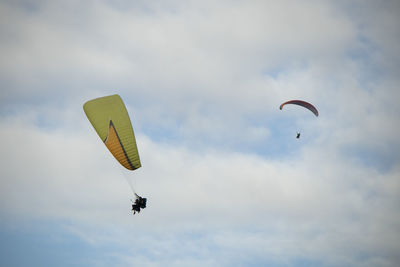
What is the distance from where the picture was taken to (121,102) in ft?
170

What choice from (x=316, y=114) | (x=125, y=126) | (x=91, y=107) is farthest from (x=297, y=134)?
(x=91, y=107)

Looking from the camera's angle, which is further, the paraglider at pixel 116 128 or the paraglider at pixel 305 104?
the paraglider at pixel 305 104

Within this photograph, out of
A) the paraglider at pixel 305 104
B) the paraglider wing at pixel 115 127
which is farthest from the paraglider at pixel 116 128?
the paraglider at pixel 305 104

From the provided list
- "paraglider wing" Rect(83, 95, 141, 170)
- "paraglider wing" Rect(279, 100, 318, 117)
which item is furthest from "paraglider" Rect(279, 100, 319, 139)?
"paraglider wing" Rect(83, 95, 141, 170)

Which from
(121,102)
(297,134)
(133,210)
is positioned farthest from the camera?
(297,134)

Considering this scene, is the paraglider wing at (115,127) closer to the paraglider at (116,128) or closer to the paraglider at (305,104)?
the paraglider at (116,128)

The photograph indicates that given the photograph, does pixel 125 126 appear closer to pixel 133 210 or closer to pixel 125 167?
pixel 125 167

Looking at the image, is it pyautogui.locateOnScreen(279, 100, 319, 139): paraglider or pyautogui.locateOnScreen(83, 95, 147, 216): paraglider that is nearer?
pyautogui.locateOnScreen(83, 95, 147, 216): paraglider

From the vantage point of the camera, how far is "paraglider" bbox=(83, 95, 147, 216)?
48188mm

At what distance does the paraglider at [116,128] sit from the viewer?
48.2 metres

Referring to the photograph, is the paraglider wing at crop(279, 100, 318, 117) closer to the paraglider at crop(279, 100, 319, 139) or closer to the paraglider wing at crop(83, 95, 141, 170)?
the paraglider at crop(279, 100, 319, 139)

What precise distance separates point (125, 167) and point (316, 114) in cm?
2532

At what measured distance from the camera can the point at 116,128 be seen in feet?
162

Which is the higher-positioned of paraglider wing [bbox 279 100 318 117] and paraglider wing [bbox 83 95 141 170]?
paraglider wing [bbox 279 100 318 117]
